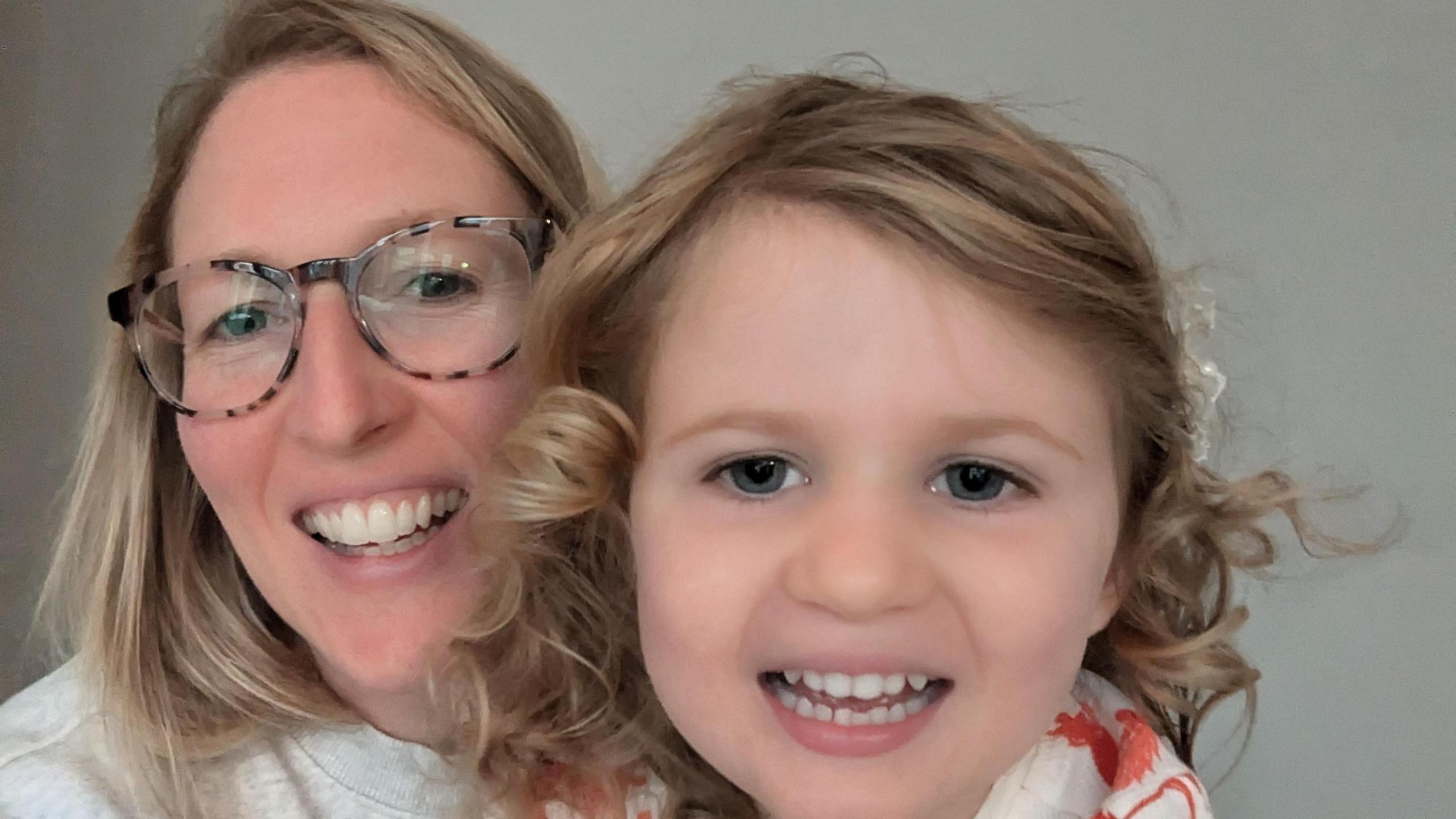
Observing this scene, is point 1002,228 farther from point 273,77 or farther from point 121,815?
point 121,815

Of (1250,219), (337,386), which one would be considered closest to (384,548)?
(337,386)

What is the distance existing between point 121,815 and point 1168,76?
1.65 metres

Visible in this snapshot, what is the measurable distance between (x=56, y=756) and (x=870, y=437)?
923 mm

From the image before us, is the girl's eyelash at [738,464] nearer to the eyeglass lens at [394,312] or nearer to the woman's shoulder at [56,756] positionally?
the eyeglass lens at [394,312]

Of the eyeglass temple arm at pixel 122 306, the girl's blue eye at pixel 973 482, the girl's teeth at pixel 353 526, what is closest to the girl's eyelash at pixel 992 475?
the girl's blue eye at pixel 973 482

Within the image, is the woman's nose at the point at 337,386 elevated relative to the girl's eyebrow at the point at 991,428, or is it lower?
lower

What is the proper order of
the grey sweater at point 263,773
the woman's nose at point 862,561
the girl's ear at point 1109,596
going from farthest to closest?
1. the grey sweater at point 263,773
2. the girl's ear at point 1109,596
3. the woman's nose at point 862,561

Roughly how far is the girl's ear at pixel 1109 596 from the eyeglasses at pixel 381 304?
62cm

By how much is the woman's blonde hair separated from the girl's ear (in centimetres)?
65

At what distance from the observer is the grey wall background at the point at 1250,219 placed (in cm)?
150

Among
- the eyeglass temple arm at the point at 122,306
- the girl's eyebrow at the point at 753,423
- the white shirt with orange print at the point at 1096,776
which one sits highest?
the girl's eyebrow at the point at 753,423

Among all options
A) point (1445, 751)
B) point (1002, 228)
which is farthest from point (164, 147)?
point (1445, 751)

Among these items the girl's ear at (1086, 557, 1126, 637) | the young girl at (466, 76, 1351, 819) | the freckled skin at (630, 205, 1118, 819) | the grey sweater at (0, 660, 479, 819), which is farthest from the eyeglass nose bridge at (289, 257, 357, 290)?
the girl's ear at (1086, 557, 1126, 637)

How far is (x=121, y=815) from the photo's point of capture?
107cm
